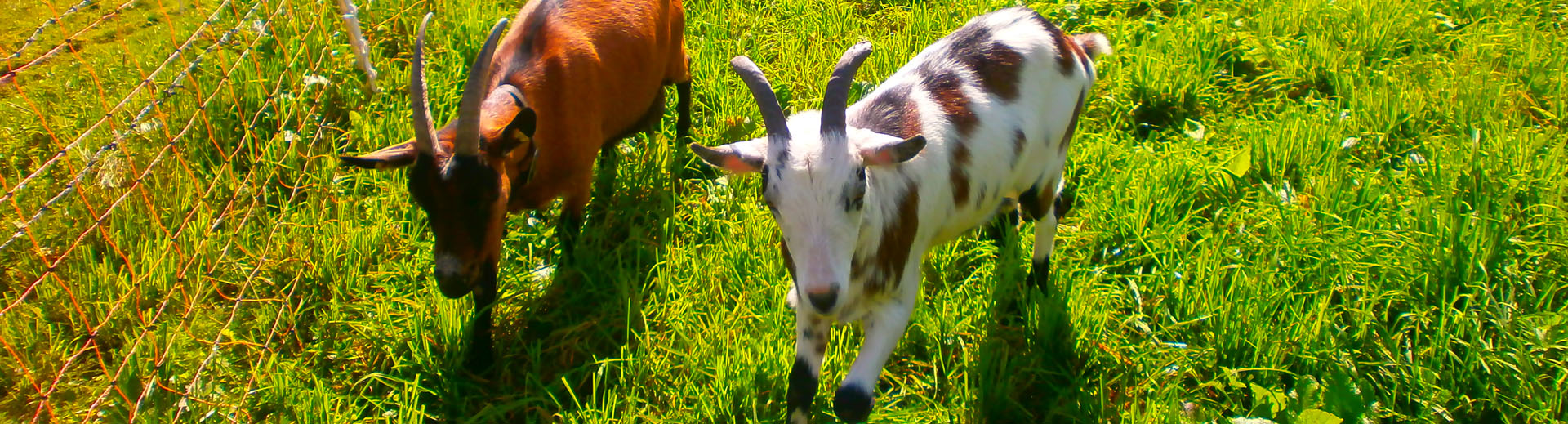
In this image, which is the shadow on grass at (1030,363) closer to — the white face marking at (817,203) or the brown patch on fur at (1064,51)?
the brown patch on fur at (1064,51)

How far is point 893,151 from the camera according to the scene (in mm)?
2275

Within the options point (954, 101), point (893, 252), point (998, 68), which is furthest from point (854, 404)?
point (998, 68)

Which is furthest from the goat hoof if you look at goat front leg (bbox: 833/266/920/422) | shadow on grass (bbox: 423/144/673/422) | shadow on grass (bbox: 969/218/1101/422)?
shadow on grass (bbox: 423/144/673/422)

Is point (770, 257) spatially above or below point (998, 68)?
below

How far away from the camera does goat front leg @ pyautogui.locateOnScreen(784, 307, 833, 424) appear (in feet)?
8.72

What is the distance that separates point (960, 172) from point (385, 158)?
1755 mm

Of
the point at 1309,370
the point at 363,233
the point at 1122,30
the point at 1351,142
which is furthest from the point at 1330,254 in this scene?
the point at 363,233

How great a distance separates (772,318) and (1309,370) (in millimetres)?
1751

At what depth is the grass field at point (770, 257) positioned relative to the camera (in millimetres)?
2998

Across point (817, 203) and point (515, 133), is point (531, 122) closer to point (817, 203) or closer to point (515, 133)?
point (515, 133)

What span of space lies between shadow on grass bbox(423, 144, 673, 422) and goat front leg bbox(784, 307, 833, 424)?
714 mm

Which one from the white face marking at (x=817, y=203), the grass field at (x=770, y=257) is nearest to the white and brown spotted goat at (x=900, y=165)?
the white face marking at (x=817, y=203)

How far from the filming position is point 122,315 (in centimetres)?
327

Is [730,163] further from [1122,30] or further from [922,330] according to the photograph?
[1122,30]
